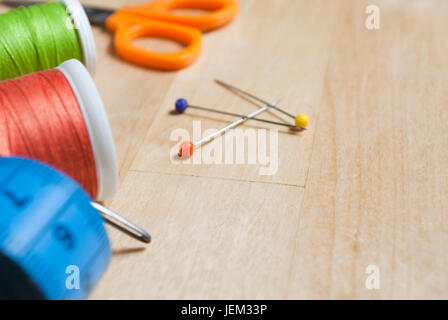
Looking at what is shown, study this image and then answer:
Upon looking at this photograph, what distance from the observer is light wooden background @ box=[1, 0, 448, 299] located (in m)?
0.74

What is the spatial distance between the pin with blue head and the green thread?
0.21m

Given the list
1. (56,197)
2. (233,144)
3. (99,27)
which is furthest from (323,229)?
(99,27)

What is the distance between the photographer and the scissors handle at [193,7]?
126 centimetres

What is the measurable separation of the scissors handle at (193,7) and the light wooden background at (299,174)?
33 mm

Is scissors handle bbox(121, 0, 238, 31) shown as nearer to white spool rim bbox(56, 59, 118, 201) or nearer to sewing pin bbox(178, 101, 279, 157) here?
sewing pin bbox(178, 101, 279, 157)

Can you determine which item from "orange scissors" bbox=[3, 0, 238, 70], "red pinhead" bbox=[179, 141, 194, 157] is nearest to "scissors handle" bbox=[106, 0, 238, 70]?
"orange scissors" bbox=[3, 0, 238, 70]

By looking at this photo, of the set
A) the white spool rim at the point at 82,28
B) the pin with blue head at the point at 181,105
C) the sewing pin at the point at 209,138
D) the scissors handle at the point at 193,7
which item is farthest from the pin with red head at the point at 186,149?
the scissors handle at the point at 193,7

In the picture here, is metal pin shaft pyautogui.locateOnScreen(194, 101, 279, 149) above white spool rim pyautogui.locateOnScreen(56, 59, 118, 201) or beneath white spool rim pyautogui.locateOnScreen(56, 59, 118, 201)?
beneath

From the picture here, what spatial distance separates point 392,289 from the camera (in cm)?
72

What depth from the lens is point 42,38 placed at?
987 mm

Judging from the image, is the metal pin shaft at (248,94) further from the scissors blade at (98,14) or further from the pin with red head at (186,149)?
the scissors blade at (98,14)

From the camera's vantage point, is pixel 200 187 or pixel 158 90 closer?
pixel 200 187

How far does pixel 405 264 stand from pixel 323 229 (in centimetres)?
12

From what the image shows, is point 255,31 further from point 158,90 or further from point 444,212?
point 444,212
